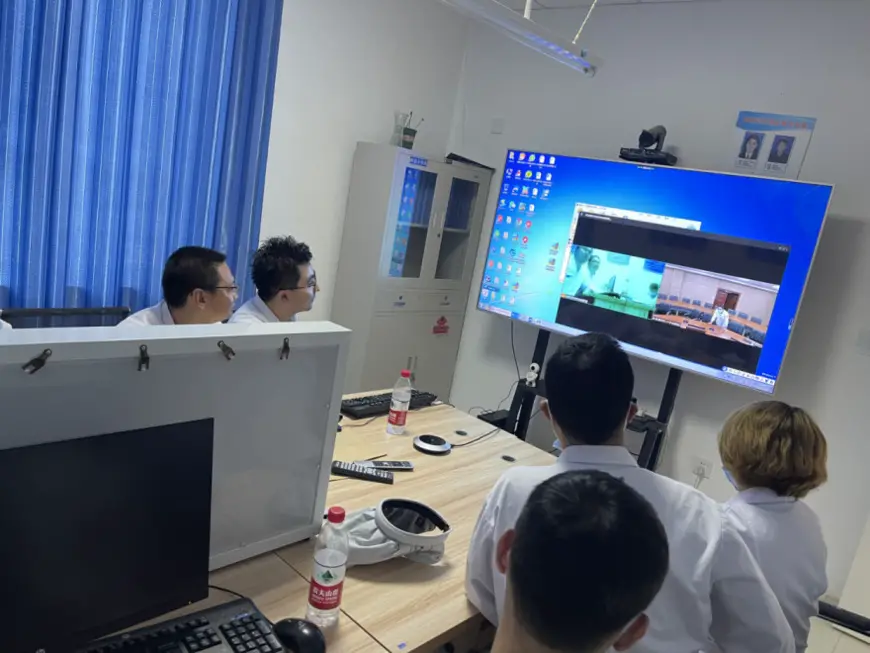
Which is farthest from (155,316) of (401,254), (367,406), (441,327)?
(441,327)

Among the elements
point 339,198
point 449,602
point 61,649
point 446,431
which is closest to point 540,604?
point 449,602

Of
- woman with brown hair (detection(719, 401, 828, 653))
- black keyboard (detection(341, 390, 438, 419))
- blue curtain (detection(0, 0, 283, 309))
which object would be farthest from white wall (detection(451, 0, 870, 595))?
black keyboard (detection(341, 390, 438, 419))

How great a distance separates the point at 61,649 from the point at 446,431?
158 cm

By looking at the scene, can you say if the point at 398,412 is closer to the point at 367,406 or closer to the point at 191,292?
the point at 367,406

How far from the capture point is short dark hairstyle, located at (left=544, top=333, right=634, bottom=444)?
146cm

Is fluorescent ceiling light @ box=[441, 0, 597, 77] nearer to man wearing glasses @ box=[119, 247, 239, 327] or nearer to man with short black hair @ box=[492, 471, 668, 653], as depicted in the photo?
man wearing glasses @ box=[119, 247, 239, 327]

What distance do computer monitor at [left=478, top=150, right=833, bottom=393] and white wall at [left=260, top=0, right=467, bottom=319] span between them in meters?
0.94

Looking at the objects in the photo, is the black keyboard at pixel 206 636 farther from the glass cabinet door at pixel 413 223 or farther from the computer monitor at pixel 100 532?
the glass cabinet door at pixel 413 223

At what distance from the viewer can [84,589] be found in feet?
3.11

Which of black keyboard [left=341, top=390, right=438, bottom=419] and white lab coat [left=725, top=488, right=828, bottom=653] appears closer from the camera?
white lab coat [left=725, top=488, right=828, bottom=653]

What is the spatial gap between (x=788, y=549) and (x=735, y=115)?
2.50 meters

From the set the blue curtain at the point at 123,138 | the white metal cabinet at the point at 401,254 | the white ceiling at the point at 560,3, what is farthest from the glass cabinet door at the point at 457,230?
the blue curtain at the point at 123,138

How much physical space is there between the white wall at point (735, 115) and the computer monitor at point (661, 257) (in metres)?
0.30

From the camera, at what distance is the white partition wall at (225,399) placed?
1001 millimetres
